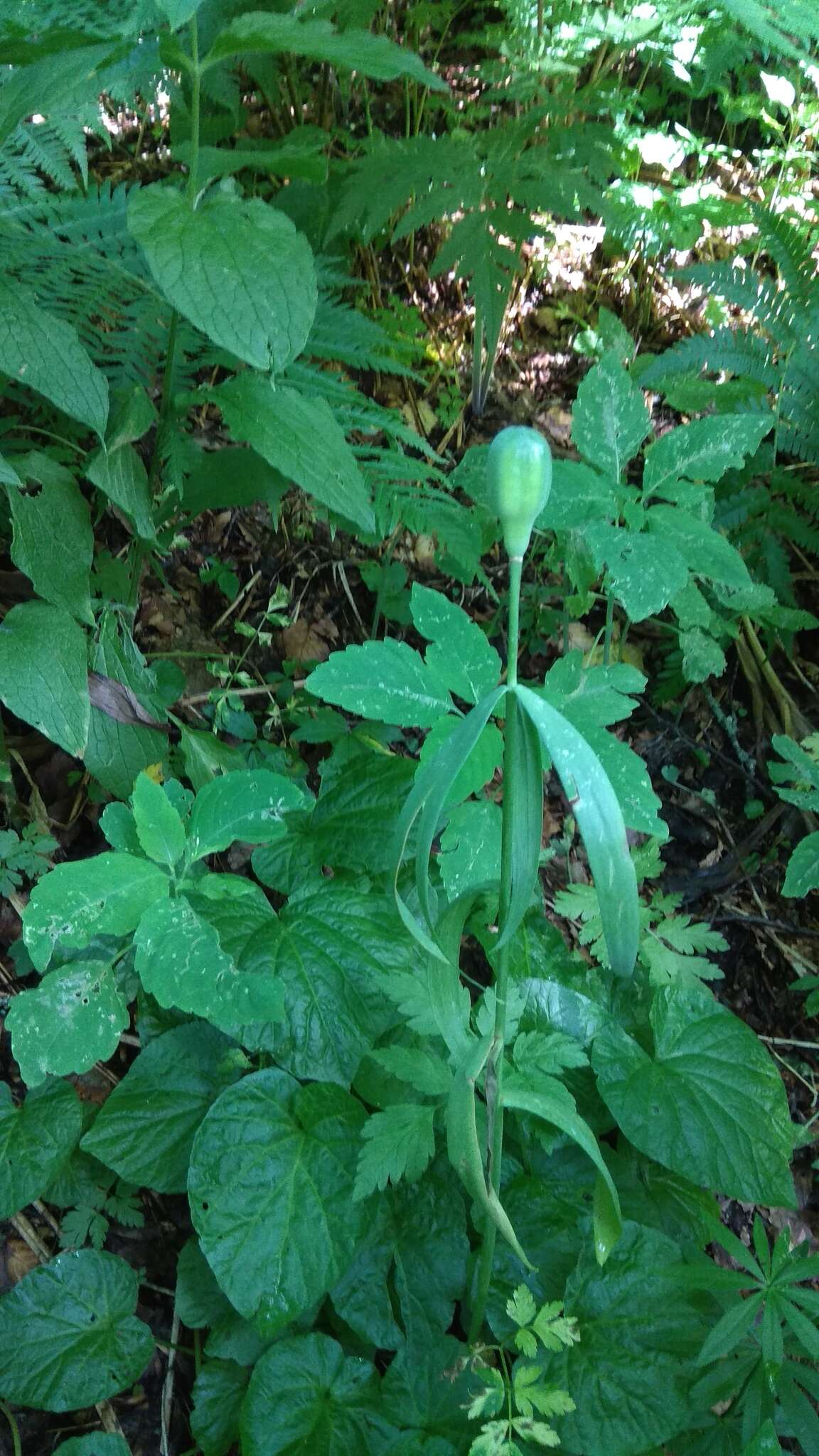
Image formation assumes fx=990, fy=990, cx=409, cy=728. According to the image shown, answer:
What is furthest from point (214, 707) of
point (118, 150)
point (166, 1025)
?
point (118, 150)

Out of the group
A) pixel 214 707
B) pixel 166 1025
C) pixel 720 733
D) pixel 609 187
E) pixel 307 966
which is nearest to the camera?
pixel 307 966

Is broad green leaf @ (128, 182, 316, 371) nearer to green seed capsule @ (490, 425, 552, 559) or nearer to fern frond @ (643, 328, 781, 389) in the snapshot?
green seed capsule @ (490, 425, 552, 559)

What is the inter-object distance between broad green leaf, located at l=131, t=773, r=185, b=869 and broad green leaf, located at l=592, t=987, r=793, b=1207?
26.9 inches

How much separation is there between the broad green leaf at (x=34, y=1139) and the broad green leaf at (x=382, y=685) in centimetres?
69

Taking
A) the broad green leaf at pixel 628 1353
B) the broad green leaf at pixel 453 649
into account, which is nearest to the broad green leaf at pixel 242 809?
the broad green leaf at pixel 453 649

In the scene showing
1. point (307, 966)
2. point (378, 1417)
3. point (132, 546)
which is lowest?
point (378, 1417)

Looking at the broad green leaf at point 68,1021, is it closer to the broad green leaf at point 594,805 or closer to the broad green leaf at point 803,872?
the broad green leaf at point 594,805

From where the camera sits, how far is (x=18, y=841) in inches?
66.1

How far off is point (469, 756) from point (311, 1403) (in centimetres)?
84

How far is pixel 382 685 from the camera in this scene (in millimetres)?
1295

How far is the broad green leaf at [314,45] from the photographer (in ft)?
4.33

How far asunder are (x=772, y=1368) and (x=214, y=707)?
1.48 meters

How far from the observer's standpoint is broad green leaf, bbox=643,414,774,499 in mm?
1703

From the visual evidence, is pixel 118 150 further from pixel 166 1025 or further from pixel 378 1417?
pixel 378 1417
